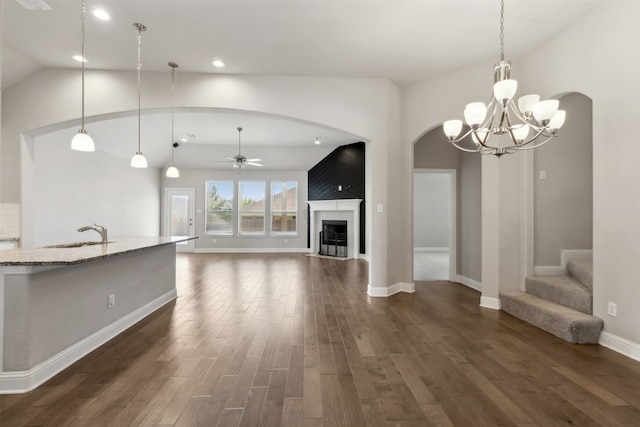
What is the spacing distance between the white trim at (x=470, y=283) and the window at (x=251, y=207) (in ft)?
21.0

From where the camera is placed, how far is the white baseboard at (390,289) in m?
4.74

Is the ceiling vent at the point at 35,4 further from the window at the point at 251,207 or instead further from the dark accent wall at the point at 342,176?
the window at the point at 251,207

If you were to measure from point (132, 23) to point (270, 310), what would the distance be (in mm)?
3725

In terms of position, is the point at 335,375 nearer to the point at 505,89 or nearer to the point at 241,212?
the point at 505,89

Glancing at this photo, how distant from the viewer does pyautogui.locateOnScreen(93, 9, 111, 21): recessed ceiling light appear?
10.5 feet

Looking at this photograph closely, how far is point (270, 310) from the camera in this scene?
4.01m

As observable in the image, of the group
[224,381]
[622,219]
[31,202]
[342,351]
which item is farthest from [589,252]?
[31,202]

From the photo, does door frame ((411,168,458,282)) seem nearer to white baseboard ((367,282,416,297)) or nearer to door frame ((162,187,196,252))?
white baseboard ((367,282,416,297))

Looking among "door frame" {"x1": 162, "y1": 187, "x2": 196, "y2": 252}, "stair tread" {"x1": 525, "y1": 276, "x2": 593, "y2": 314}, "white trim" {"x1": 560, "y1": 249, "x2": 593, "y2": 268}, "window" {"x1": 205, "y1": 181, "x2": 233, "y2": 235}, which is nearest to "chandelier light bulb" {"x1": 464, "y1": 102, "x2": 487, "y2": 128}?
"stair tread" {"x1": 525, "y1": 276, "x2": 593, "y2": 314}

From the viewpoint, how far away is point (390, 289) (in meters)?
4.84

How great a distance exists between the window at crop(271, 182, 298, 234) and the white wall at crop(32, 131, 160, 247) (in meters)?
3.75

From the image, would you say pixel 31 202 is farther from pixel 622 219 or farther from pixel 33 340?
pixel 622 219

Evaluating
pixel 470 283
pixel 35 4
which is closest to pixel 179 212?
pixel 35 4

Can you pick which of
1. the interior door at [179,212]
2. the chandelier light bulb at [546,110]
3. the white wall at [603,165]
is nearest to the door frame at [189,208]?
the interior door at [179,212]
